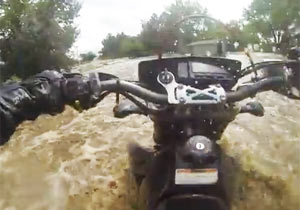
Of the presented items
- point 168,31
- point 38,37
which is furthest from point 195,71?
point 38,37

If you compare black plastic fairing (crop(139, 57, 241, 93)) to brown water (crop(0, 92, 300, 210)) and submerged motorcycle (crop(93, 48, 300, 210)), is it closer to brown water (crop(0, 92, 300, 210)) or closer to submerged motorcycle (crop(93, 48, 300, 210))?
submerged motorcycle (crop(93, 48, 300, 210))

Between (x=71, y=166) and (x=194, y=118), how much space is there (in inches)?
139

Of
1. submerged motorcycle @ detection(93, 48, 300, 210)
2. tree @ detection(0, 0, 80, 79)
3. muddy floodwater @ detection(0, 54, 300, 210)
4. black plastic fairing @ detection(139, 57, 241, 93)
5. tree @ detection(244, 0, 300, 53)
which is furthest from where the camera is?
tree @ detection(0, 0, 80, 79)

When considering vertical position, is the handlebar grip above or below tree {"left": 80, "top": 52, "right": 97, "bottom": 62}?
above

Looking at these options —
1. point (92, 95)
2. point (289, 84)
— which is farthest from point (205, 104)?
point (289, 84)

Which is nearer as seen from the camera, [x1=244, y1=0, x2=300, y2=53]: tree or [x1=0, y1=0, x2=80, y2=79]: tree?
[x1=244, y1=0, x2=300, y2=53]: tree

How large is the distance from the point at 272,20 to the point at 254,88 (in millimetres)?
4543

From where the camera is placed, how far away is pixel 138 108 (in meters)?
2.35

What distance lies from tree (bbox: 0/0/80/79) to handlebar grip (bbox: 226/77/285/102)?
3676 millimetres

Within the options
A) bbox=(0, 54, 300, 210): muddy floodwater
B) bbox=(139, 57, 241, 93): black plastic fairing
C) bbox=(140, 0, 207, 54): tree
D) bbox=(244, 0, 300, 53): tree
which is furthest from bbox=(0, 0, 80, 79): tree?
bbox=(139, 57, 241, 93): black plastic fairing

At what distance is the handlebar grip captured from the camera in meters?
1.92

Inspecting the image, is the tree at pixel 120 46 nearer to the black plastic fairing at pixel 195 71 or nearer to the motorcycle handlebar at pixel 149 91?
the black plastic fairing at pixel 195 71

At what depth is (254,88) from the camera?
2.02 meters

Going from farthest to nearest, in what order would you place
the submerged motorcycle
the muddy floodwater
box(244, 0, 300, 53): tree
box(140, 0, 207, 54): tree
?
box(244, 0, 300, 53): tree
the muddy floodwater
box(140, 0, 207, 54): tree
the submerged motorcycle
